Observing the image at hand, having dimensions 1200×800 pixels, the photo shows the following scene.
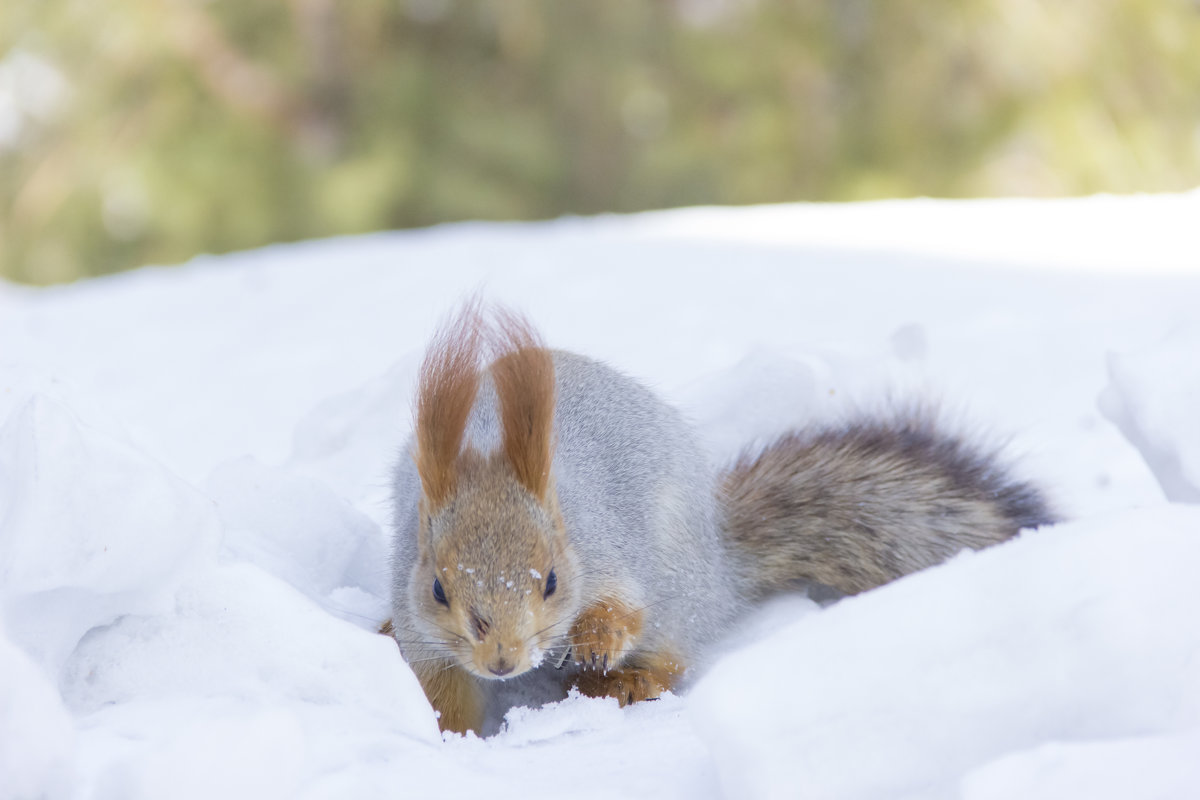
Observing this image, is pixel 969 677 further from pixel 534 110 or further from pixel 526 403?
pixel 534 110

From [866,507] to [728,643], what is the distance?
0.80ft

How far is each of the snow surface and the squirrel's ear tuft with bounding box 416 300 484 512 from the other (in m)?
0.18

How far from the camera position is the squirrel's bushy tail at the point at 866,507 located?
148 centimetres

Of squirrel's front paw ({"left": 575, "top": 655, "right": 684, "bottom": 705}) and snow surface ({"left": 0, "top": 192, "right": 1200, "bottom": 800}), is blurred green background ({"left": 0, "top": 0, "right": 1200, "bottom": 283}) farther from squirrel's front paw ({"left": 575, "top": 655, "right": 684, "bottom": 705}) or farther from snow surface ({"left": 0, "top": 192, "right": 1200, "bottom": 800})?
squirrel's front paw ({"left": 575, "top": 655, "right": 684, "bottom": 705})

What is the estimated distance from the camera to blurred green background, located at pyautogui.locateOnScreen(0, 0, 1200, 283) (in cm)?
575

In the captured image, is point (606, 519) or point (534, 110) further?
point (534, 110)

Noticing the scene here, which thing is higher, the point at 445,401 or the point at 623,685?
the point at 445,401

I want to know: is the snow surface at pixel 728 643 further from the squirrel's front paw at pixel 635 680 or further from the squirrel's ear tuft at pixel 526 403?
the squirrel's ear tuft at pixel 526 403

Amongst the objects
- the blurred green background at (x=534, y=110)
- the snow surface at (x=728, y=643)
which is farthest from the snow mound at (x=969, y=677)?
the blurred green background at (x=534, y=110)

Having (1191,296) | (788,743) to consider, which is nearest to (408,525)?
(788,743)

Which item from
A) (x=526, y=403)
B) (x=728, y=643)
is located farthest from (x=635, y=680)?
(x=526, y=403)

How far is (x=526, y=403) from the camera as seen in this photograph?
125 cm

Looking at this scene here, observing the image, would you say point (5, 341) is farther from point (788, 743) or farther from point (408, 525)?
point (788, 743)

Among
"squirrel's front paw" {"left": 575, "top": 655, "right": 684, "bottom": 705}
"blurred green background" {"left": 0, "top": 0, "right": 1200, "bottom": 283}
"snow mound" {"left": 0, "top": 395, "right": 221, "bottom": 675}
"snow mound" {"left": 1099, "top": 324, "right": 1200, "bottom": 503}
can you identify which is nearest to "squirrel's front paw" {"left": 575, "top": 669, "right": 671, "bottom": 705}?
"squirrel's front paw" {"left": 575, "top": 655, "right": 684, "bottom": 705}
